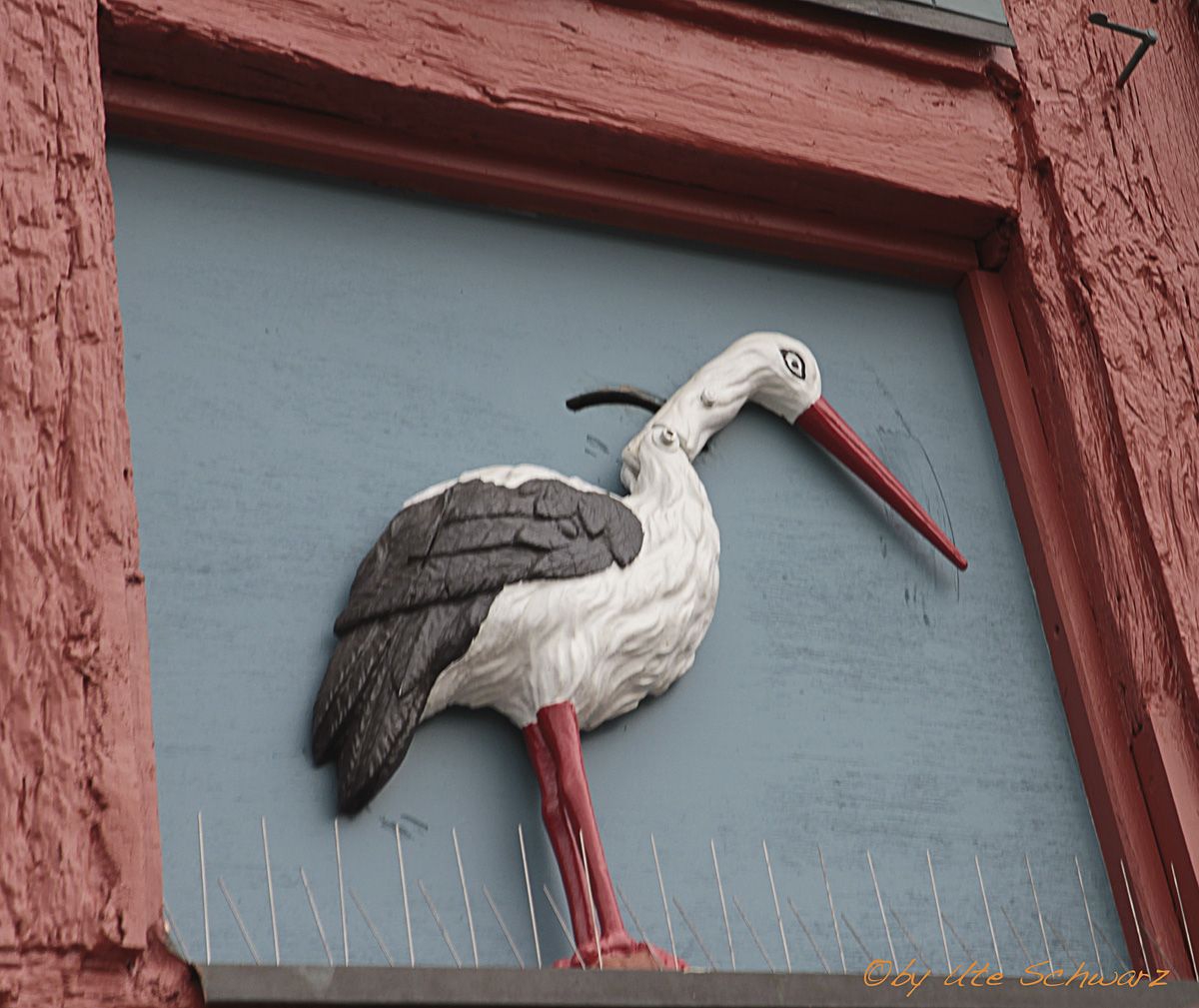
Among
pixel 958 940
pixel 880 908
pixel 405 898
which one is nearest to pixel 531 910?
pixel 405 898

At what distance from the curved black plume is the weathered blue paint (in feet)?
0.09

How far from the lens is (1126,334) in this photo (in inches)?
110

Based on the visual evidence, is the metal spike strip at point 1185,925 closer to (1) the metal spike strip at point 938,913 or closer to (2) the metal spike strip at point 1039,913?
(2) the metal spike strip at point 1039,913

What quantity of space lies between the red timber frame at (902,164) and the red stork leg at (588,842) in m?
0.77

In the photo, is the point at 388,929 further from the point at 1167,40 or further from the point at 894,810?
the point at 1167,40

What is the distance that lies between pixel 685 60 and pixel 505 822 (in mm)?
1157

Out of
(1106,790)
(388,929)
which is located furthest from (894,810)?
(388,929)

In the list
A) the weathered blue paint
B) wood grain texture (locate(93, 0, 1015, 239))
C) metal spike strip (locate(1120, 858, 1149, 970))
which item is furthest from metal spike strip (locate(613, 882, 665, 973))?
wood grain texture (locate(93, 0, 1015, 239))

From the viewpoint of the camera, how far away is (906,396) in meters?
2.84

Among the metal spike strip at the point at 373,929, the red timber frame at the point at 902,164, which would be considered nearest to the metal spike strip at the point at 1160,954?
the red timber frame at the point at 902,164

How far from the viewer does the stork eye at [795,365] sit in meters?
2.63

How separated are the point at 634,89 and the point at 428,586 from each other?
87 centimetres

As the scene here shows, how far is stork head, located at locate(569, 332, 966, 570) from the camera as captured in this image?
2557 mm

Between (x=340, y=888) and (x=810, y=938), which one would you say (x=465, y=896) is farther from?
(x=810, y=938)
